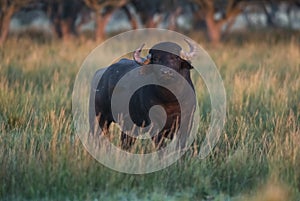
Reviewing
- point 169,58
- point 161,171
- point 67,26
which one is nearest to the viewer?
point 161,171

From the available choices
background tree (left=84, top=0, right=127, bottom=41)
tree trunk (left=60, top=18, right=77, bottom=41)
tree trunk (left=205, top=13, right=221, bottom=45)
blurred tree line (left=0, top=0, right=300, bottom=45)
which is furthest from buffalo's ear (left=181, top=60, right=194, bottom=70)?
tree trunk (left=60, top=18, right=77, bottom=41)

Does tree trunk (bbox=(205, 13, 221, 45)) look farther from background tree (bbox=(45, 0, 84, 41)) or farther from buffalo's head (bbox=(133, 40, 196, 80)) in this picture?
buffalo's head (bbox=(133, 40, 196, 80))

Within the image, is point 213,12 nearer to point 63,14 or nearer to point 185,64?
point 63,14

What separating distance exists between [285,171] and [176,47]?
1610 mm

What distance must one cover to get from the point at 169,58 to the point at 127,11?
2037 cm

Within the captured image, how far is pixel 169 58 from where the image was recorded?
596 cm

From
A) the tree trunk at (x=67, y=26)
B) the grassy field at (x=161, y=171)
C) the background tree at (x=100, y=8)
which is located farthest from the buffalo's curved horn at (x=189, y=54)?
the tree trunk at (x=67, y=26)

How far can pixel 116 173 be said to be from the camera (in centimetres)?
543

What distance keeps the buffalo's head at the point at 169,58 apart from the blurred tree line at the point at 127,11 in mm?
14607

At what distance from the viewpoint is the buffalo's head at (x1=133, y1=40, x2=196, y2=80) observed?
5961 mm

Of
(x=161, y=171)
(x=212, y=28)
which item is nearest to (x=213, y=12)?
(x=212, y=28)

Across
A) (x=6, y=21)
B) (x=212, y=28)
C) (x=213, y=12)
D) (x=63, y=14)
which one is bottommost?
(x=6, y=21)

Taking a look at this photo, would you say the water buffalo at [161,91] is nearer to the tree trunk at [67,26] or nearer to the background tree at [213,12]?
the background tree at [213,12]

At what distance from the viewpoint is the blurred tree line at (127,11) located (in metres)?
21.0
